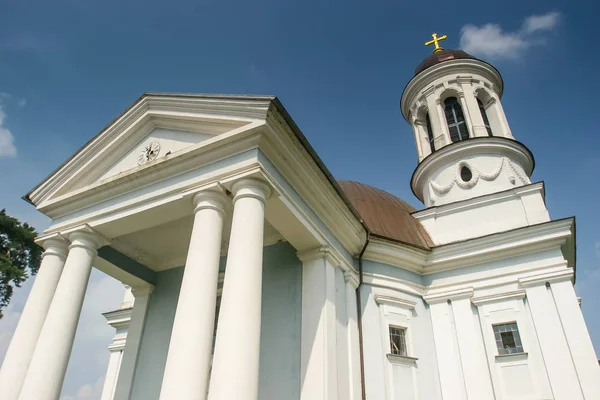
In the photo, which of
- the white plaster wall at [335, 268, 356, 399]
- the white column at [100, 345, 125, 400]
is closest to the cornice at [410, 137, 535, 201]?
the white plaster wall at [335, 268, 356, 399]

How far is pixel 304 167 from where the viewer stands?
8.72 m

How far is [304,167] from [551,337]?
270 inches

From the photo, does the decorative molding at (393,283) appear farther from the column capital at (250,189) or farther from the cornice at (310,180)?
the column capital at (250,189)

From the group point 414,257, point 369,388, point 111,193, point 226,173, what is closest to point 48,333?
point 111,193

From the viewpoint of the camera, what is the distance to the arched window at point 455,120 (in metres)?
16.3

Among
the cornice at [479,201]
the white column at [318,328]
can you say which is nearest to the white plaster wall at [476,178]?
the cornice at [479,201]

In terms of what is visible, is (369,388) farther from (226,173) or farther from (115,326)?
(115,326)

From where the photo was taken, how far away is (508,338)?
10883 millimetres

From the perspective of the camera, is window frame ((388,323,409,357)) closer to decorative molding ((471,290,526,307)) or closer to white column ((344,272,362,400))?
white column ((344,272,362,400))

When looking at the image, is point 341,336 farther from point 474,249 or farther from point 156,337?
point 474,249

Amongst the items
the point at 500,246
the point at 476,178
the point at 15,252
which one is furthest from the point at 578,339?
the point at 15,252

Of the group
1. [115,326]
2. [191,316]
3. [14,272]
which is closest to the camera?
[191,316]

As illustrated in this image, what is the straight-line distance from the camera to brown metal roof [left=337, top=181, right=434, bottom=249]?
1248 centimetres

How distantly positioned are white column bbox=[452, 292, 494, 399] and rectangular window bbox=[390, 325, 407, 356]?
1.34 metres
